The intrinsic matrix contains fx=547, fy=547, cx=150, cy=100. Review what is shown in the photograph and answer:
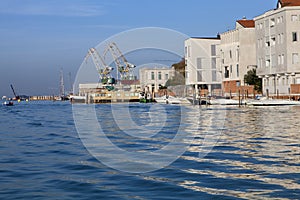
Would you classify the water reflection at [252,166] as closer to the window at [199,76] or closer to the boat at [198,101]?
the boat at [198,101]

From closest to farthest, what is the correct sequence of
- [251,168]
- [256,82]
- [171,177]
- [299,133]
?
1. [171,177]
2. [251,168]
3. [299,133]
4. [256,82]

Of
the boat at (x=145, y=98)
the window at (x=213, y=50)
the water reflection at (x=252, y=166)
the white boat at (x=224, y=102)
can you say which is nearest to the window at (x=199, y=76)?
the window at (x=213, y=50)

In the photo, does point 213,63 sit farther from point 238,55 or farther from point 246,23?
point 246,23

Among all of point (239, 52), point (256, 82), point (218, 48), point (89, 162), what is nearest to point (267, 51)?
point (256, 82)

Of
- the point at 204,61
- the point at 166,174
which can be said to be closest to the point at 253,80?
the point at 204,61

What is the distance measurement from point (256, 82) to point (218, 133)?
55518mm

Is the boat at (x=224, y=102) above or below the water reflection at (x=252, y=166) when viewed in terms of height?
above

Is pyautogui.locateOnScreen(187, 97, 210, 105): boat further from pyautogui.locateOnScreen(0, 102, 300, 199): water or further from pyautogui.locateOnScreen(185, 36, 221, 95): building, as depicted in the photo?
pyautogui.locateOnScreen(0, 102, 300, 199): water

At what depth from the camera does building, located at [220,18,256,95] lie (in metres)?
84.8

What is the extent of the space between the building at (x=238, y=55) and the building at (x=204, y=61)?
8527mm

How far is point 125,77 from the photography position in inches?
6206

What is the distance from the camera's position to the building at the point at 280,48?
64.9 meters

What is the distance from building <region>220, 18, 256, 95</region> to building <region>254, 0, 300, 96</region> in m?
9.26

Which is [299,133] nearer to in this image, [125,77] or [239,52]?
[239,52]
